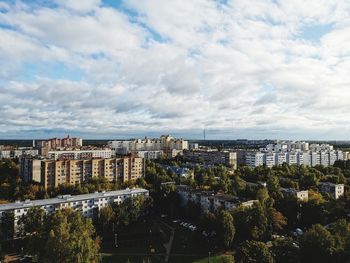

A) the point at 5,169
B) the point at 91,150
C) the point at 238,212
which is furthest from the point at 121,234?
the point at 91,150

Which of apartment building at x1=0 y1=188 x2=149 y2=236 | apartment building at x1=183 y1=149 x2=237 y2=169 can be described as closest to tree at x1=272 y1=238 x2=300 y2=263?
apartment building at x1=0 y1=188 x2=149 y2=236

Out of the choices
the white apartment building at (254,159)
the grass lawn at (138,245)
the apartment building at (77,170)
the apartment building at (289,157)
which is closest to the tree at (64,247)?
the grass lawn at (138,245)

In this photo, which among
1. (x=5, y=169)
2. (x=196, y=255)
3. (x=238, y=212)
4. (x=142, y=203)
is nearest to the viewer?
(x=196, y=255)

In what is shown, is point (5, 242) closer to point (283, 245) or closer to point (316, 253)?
point (283, 245)

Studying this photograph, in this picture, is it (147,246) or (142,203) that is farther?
(142,203)

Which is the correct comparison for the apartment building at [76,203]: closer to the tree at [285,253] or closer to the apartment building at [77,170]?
the apartment building at [77,170]

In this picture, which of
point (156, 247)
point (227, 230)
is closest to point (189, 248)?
point (156, 247)
